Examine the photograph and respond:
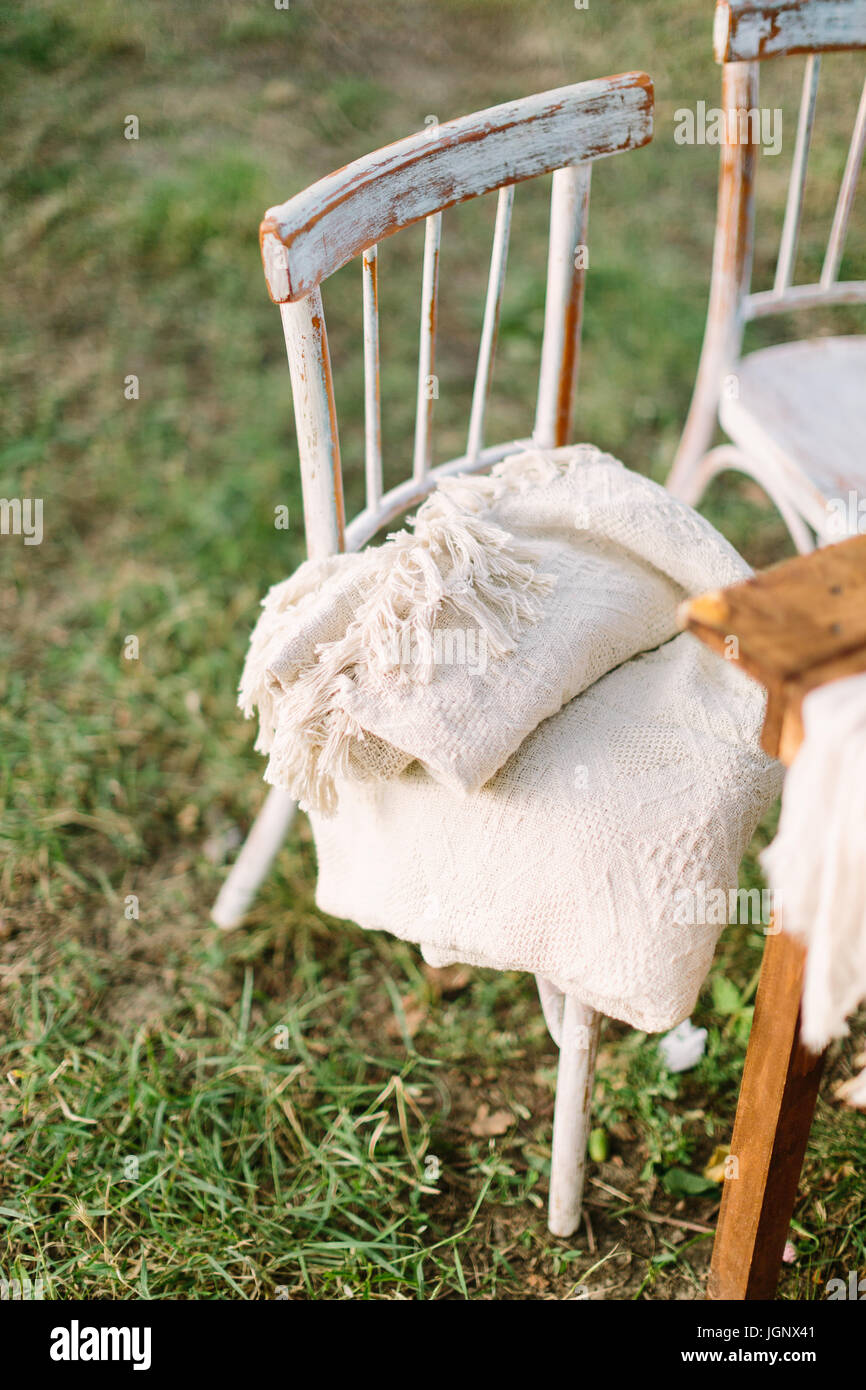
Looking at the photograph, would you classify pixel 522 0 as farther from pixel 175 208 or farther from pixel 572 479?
pixel 572 479

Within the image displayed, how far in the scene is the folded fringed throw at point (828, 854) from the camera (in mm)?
→ 746

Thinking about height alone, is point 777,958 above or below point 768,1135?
above

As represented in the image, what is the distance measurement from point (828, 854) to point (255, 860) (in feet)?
3.43

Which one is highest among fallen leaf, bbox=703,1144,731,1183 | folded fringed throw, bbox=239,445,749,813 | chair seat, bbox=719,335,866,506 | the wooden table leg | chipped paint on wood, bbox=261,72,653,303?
chipped paint on wood, bbox=261,72,653,303

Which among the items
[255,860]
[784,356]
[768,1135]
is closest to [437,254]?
[784,356]

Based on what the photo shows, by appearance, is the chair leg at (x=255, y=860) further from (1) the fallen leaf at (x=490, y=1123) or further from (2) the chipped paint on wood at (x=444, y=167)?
(2) the chipped paint on wood at (x=444, y=167)

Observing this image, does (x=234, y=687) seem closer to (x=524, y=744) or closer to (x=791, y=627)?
(x=524, y=744)

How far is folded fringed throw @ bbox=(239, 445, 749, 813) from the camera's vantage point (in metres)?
1.06

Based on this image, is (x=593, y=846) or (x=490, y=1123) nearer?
(x=593, y=846)

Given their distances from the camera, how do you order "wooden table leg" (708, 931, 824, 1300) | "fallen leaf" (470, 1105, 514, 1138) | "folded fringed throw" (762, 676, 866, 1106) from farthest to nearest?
"fallen leaf" (470, 1105, 514, 1138) < "wooden table leg" (708, 931, 824, 1300) < "folded fringed throw" (762, 676, 866, 1106)

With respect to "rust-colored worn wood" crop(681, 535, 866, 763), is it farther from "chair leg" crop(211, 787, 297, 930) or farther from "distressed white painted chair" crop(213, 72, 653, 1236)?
"chair leg" crop(211, 787, 297, 930)

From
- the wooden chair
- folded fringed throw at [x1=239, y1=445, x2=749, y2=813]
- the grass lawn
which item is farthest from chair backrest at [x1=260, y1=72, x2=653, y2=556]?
the grass lawn

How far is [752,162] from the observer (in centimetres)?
162

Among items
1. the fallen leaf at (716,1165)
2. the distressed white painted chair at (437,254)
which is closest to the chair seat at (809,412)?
the distressed white painted chair at (437,254)
